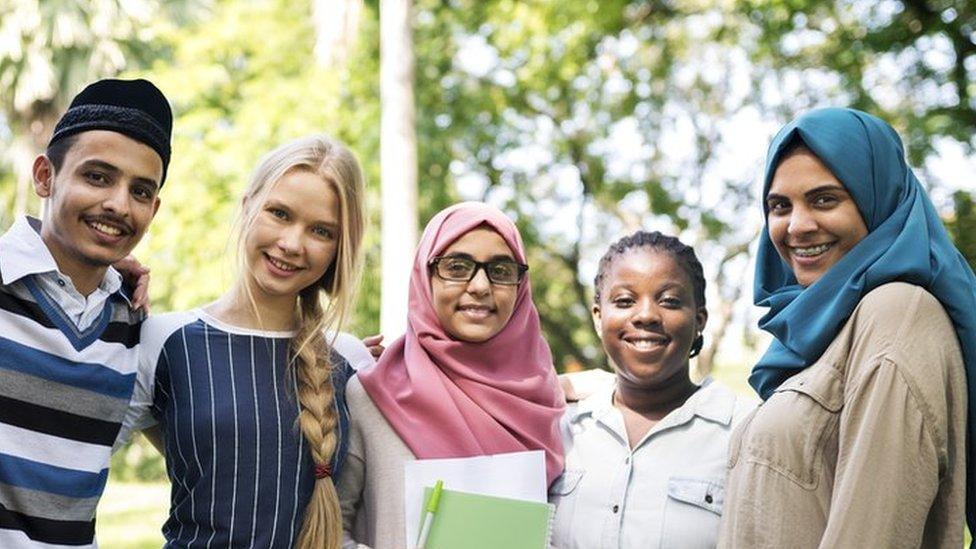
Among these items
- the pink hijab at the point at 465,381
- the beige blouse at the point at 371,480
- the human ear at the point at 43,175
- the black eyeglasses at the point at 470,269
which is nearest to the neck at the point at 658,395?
the pink hijab at the point at 465,381

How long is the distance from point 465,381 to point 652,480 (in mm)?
625

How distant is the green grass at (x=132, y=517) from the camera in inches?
514

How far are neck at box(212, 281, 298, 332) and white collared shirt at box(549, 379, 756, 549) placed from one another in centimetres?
98

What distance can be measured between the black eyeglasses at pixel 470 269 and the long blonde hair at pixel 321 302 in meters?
0.26

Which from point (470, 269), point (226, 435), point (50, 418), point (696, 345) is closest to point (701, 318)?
point (696, 345)

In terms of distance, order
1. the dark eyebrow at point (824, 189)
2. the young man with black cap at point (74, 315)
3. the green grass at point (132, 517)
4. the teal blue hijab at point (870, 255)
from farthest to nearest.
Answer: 1. the green grass at point (132, 517)
2. the young man with black cap at point (74, 315)
3. the dark eyebrow at point (824, 189)
4. the teal blue hijab at point (870, 255)

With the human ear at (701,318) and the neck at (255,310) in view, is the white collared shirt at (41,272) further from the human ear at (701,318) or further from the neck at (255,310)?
the human ear at (701,318)

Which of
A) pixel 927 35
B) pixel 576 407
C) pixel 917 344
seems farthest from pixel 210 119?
pixel 917 344

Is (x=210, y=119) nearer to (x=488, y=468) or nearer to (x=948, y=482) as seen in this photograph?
(x=488, y=468)

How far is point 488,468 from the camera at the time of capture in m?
3.26

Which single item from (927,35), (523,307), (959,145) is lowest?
(523,307)

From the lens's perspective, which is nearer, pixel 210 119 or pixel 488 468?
pixel 488 468

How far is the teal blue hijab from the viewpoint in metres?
2.62

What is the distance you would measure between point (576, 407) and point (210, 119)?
38.8ft
